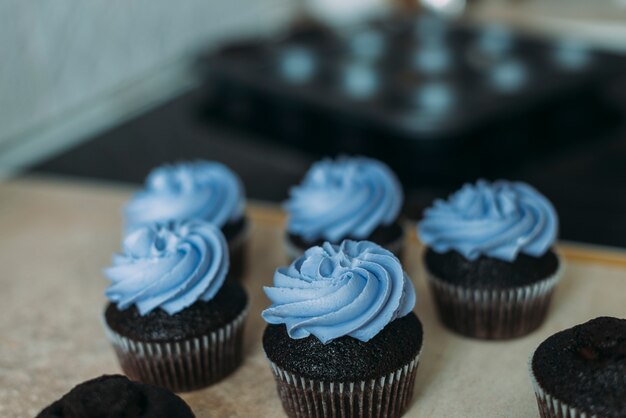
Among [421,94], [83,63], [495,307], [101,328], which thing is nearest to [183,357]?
[101,328]

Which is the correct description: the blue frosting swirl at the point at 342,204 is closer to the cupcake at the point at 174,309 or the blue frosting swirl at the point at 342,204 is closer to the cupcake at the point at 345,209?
the cupcake at the point at 345,209

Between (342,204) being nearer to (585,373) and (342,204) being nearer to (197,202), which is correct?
(197,202)

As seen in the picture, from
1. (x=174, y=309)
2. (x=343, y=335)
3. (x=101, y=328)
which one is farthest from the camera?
(x=101, y=328)

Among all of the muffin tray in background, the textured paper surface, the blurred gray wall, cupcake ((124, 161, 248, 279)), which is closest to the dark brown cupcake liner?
the textured paper surface

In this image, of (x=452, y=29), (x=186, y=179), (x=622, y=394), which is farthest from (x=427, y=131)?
(x=622, y=394)

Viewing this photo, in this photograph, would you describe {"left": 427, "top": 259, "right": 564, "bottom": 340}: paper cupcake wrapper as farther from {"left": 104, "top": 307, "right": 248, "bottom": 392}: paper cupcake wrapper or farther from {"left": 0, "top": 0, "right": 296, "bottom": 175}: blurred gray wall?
{"left": 0, "top": 0, "right": 296, "bottom": 175}: blurred gray wall
